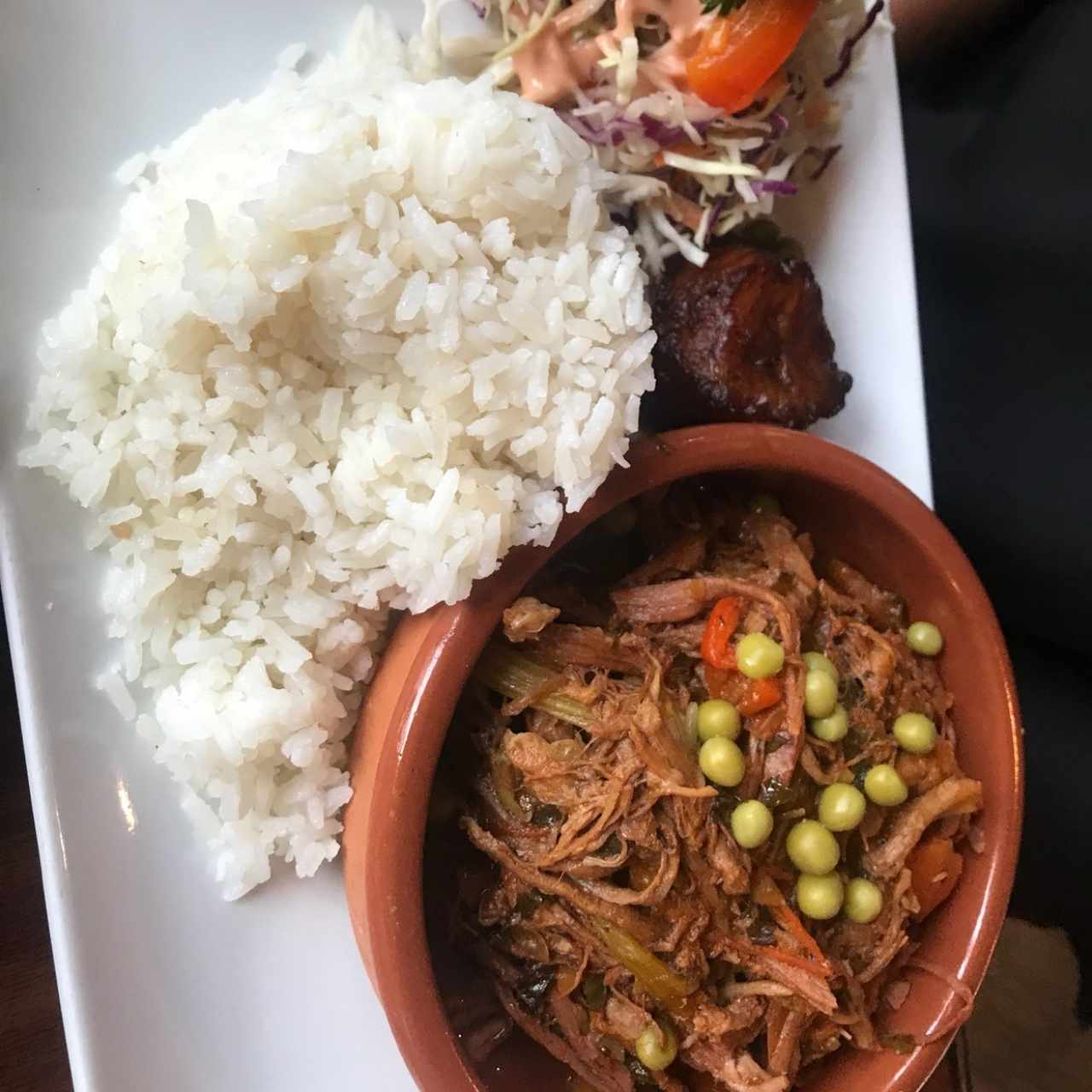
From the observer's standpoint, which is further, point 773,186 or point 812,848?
point 773,186

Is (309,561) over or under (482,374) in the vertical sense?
under

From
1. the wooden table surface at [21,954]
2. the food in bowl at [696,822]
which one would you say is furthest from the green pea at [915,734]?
the wooden table surface at [21,954]

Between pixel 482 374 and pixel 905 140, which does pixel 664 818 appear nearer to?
pixel 482 374

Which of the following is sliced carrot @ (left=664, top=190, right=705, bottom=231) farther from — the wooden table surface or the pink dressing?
the wooden table surface

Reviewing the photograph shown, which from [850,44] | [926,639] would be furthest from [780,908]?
[850,44]

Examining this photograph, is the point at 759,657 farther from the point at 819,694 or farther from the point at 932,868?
the point at 932,868

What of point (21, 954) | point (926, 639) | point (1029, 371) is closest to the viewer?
point (926, 639)

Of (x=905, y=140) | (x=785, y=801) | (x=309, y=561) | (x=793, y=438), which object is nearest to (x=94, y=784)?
(x=309, y=561)

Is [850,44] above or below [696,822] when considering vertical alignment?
above
